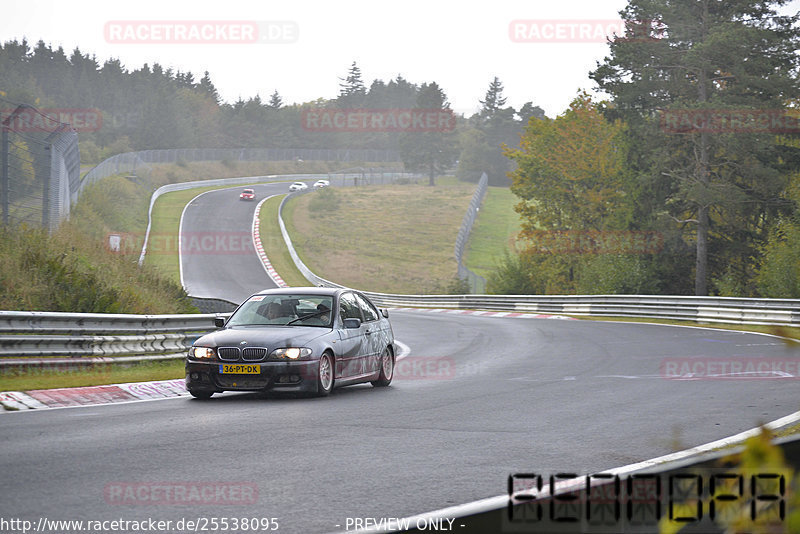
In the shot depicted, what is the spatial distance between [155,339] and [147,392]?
10.2 ft

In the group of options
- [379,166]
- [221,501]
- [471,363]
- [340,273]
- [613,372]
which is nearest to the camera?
[221,501]

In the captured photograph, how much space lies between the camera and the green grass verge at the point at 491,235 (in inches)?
3054

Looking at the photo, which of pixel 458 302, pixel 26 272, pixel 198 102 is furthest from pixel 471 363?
pixel 198 102

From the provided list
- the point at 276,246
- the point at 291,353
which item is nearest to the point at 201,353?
the point at 291,353

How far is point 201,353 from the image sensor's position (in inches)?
467

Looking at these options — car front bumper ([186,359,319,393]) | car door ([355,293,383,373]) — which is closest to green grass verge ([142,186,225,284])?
car door ([355,293,383,373])

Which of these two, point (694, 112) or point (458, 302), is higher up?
point (694, 112)

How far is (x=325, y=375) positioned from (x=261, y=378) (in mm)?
948

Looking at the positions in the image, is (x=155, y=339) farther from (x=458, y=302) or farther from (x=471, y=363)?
(x=458, y=302)

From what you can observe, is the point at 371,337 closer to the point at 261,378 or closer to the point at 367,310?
the point at 367,310

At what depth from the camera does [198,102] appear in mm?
153625

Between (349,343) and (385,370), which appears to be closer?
(349,343)

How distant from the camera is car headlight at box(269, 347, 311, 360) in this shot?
11.7m

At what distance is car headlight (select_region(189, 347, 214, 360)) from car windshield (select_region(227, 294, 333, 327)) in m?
1.08
